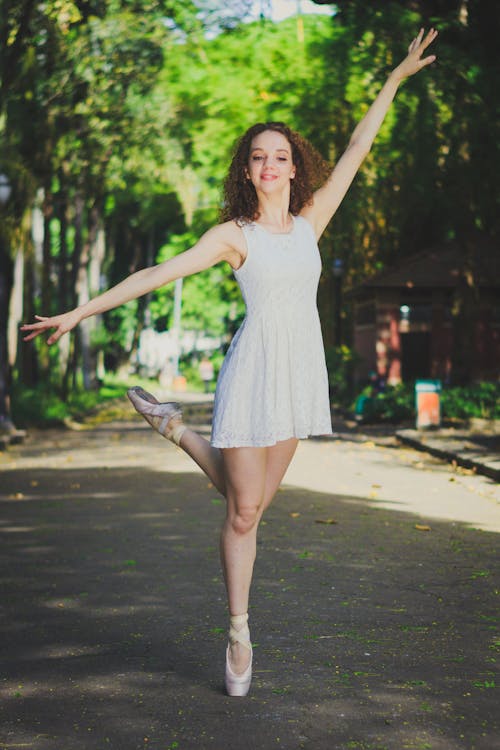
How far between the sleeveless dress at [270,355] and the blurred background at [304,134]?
12.0m

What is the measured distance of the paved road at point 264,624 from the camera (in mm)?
4488

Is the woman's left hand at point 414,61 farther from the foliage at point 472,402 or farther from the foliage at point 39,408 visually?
the foliage at point 39,408

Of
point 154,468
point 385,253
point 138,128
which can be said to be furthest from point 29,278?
point 385,253

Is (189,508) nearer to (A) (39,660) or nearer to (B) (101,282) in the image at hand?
(A) (39,660)

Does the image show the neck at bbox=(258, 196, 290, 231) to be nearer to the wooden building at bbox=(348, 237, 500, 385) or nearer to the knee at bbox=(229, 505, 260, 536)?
the knee at bbox=(229, 505, 260, 536)

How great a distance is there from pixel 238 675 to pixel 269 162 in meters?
2.06

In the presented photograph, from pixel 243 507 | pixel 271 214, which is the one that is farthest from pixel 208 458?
pixel 271 214

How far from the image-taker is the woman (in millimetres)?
4828

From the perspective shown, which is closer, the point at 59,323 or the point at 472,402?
the point at 59,323

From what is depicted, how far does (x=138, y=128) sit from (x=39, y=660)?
25562mm

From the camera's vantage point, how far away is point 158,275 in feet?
Result: 15.6

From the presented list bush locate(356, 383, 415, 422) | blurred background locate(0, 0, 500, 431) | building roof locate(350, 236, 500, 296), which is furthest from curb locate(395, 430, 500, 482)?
building roof locate(350, 236, 500, 296)

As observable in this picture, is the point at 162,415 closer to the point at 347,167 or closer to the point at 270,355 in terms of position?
the point at 270,355

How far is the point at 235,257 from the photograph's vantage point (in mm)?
4938
